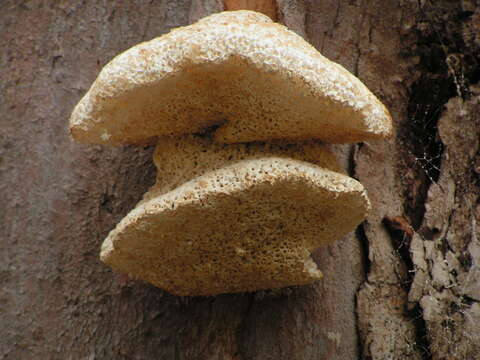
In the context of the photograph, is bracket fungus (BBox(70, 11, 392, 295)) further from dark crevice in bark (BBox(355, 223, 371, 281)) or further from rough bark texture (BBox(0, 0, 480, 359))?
dark crevice in bark (BBox(355, 223, 371, 281))

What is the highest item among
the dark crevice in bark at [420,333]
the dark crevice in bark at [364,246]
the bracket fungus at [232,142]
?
the bracket fungus at [232,142]

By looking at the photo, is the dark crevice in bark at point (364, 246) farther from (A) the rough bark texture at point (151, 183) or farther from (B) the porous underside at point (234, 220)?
(B) the porous underside at point (234, 220)

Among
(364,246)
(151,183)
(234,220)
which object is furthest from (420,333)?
(151,183)

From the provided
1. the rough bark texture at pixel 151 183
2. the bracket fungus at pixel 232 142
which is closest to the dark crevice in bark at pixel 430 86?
the rough bark texture at pixel 151 183

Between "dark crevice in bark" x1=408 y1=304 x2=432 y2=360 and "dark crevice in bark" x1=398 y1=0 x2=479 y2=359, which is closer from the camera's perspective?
"dark crevice in bark" x1=408 y1=304 x2=432 y2=360

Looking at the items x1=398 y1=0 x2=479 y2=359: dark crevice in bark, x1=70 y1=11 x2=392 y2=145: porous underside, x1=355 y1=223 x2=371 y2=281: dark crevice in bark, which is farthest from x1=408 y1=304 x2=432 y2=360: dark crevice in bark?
x1=70 y1=11 x2=392 y2=145: porous underside

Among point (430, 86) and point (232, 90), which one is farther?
point (430, 86)

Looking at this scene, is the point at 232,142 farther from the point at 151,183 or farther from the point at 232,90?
the point at 151,183
